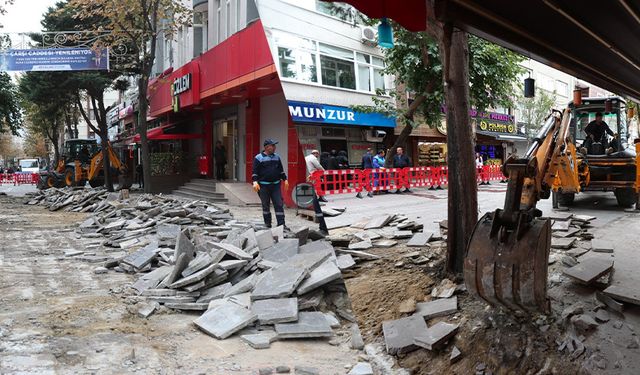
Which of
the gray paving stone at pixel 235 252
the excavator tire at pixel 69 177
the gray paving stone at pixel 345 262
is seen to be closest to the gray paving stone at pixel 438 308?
the gray paving stone at pixel 345 262

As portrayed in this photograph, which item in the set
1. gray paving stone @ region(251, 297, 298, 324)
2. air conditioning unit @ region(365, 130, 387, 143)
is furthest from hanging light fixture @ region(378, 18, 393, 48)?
air conditioning unit @ region(365, 130, 387, 143)

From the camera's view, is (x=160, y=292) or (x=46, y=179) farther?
(x=46, y=179)

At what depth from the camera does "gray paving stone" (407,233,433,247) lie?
7305 millimetres

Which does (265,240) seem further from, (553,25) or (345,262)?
(553,25)

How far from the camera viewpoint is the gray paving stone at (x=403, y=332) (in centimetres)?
479

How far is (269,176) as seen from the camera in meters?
9.63

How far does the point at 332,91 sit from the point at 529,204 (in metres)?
11.0

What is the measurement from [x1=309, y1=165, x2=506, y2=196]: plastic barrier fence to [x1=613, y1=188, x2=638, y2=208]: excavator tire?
269 centimetres

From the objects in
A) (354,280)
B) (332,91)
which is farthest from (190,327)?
(332,91)

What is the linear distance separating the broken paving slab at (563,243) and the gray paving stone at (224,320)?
415cm

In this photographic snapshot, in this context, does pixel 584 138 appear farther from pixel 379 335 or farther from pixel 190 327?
pixel 190 327

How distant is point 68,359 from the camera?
451 cm

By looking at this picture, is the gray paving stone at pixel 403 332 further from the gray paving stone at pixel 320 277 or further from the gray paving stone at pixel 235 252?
the gray paving stone at pixel 235 252

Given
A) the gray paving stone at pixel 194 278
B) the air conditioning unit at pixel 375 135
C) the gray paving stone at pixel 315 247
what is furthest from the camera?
the air conditioning unit at pixel 375 135
